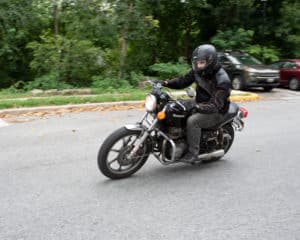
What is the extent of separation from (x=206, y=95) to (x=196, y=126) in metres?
0.45

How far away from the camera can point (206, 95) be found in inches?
218

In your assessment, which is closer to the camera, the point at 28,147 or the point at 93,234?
the point at 93,234

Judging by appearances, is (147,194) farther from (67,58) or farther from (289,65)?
(289,65)

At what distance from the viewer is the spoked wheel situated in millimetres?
5066

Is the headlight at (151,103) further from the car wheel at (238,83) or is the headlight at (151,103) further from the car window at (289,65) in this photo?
the car window at (289,65)

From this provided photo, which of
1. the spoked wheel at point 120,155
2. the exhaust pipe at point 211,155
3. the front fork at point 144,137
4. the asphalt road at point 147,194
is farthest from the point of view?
the exhaust pipe at point 211,155

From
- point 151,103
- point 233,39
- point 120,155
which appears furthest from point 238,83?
point 120,155

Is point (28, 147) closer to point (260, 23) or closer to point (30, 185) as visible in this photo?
point (30, 185)

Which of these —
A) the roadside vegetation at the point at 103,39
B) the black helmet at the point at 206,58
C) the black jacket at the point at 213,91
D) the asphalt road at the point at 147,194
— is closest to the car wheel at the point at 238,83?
the roadside vegetation at the point at 103,39

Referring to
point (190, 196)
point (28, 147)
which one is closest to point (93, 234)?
point (190, 196)

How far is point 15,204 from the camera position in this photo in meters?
4.50

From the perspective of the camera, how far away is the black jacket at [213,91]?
5293 mm

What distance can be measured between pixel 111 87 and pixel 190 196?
9612 mm

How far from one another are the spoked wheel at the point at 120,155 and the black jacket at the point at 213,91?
93 cm
